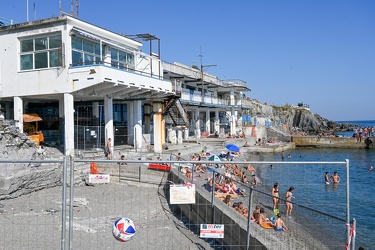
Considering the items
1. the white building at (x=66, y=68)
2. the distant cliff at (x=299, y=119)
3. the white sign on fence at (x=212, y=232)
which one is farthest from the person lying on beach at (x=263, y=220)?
the distant cliff at (x=299, y=119)

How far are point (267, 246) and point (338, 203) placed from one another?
485 inches

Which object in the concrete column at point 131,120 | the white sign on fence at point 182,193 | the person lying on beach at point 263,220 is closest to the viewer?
the white sign on fence at point 182,193

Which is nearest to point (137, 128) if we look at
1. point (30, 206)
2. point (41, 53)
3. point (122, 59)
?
point (122, 59)

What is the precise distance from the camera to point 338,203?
17.6 m

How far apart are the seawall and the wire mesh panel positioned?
47.2 m

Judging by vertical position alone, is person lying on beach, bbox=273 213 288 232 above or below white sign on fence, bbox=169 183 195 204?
below

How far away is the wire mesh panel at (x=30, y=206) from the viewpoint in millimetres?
8922

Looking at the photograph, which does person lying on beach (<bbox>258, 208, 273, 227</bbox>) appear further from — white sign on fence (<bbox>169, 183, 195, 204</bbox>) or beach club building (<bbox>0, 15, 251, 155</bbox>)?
beach club building (<bbox>0, 15, 251, 155</bbox>)

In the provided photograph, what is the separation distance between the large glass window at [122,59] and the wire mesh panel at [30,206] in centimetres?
1012

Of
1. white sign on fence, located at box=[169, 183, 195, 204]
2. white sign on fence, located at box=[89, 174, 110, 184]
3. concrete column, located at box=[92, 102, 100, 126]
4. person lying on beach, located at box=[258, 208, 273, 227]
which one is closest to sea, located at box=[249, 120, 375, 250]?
person lying on beach, located at box=[258, 208, 273, 227]

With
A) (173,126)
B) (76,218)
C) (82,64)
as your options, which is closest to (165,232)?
(76,218)

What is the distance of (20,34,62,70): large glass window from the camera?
64.1 ft

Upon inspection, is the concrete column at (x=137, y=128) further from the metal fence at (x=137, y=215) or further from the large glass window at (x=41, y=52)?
the metal fence at (x=137, y=215)

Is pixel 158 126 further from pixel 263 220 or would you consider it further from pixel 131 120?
pixel 263 220
